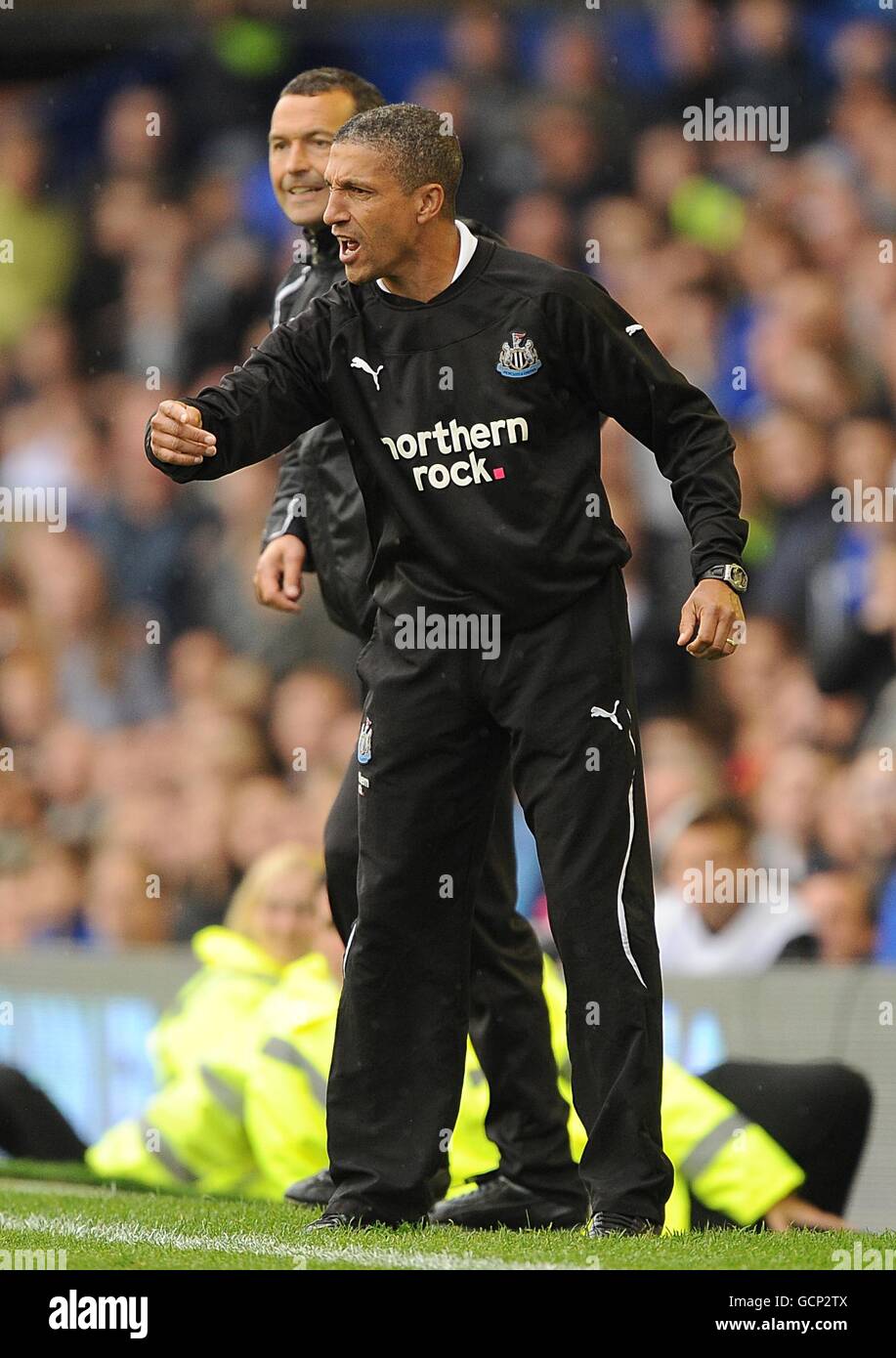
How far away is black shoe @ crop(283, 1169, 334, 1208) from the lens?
444 centimetres

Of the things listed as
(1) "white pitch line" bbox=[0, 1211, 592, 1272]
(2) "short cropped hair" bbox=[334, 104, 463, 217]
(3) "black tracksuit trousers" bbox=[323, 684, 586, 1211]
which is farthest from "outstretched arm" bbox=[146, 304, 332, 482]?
(1) "white pitch line" bbox=[0, 1211, 592, 1272]

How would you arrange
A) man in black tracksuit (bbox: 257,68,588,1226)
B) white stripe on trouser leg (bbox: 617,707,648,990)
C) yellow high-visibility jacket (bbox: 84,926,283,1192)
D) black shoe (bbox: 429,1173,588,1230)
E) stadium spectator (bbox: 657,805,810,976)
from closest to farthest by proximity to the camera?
1. white stripe on trouser leg (bbox: 617,707,648,990)
2. black shoe (bbox: 429,1173,588,1230)
3. man in black tracksuit (bbox: 257,68,588,1226)
4. yellow high-visibility jacket (bbox: 84,926,283,1192)
5. stadium spectator (bbox: 657,805,810,976)

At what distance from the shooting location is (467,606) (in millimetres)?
3816

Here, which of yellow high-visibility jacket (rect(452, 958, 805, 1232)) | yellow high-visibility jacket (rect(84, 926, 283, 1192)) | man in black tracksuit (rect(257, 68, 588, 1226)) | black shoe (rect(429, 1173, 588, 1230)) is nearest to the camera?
black shoe (rect(429, 1173, 588, 1230))

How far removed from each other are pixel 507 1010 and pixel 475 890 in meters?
0.43

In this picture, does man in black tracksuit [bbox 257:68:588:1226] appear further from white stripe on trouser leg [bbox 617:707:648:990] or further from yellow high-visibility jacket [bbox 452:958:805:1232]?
yellow high-visibility jacket [bbox 452:958:805:1232]

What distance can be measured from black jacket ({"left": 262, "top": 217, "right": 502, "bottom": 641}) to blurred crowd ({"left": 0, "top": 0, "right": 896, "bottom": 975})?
2.49 meters

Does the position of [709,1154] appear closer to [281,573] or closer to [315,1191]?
[315,1191]

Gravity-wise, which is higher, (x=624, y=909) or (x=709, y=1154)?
(x=624, y=909)

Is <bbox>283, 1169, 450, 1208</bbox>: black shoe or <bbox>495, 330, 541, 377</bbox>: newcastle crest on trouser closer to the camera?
<bbox>495, 330, 541, 377</bbox>: newcastle crest on trouser

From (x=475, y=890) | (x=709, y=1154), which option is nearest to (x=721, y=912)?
(x=709, y=1154)

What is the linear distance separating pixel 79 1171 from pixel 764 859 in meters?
2.55

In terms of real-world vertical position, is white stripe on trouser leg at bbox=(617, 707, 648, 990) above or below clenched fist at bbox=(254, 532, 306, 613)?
below

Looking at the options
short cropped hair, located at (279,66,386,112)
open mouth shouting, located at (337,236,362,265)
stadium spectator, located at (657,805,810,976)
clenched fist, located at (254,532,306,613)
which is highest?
short cropped hair, located at (279,66,386,112)
